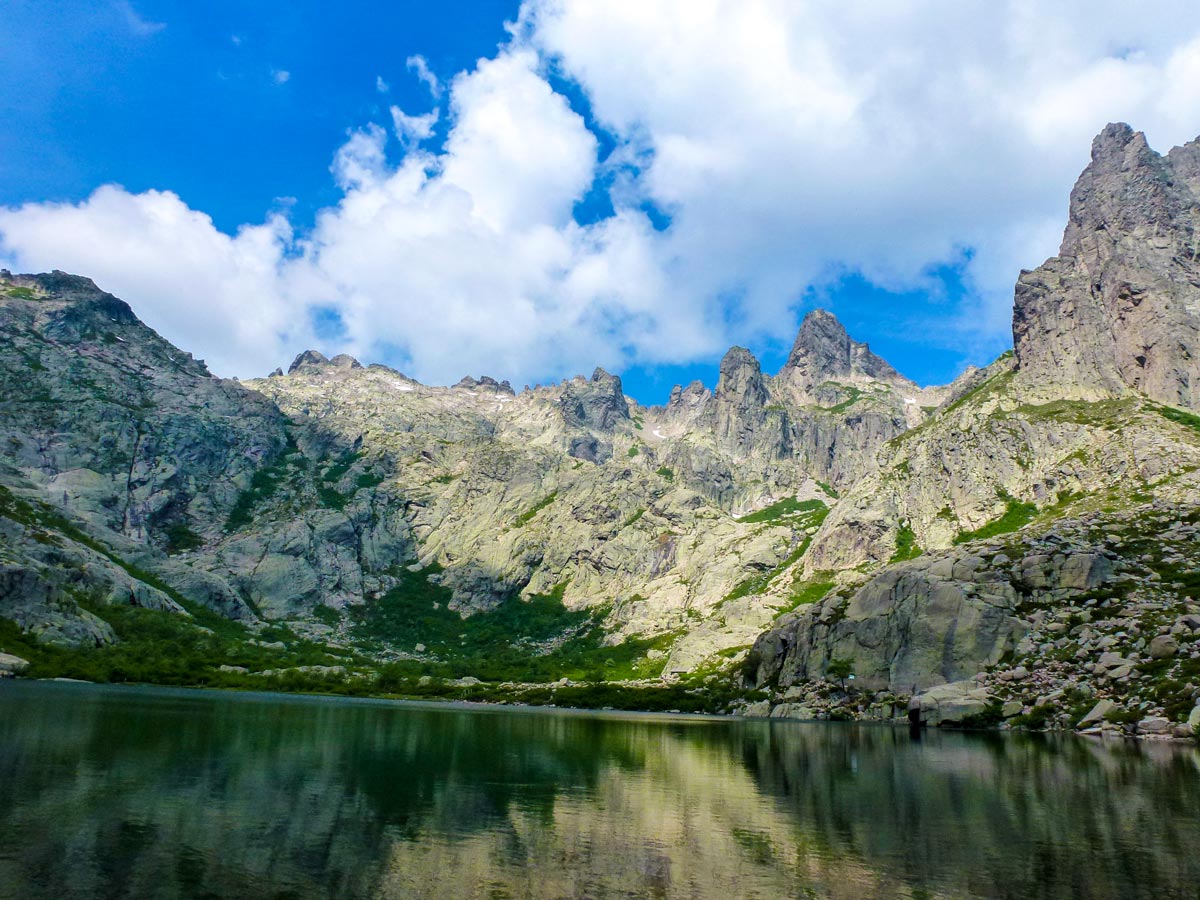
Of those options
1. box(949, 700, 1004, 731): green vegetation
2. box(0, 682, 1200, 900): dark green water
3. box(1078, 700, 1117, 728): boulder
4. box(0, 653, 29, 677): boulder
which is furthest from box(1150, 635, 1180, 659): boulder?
box(0, 653, 29, 677): boulder

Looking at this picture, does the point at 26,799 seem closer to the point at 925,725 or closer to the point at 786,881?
the point at 786,881

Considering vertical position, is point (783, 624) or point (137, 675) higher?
point (783, 624)

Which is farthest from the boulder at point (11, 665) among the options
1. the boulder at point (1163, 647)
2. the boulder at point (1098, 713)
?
the boulder at point (1163, 647)

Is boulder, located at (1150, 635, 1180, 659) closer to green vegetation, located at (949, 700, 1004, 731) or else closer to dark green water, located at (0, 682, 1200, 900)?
green vegetation, located at (949, 700, 1004, 731)

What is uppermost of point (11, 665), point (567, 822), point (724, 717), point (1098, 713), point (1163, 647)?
point (1163, 647)

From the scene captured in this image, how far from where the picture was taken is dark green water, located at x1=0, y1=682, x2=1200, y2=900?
74.6ft

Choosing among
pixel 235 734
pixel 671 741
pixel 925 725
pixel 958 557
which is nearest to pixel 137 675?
pixel 235 734

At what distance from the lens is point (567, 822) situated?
109 feet

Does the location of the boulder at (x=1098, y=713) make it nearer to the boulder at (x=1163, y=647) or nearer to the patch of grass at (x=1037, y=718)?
the patch of grass at (x=1037, y=718)

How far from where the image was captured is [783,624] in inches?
7028

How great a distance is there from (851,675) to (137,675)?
557 ft

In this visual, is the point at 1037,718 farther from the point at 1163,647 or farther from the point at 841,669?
the point at 841,669

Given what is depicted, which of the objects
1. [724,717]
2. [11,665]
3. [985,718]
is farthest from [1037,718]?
[11,665]

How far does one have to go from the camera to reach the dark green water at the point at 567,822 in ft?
74.6
